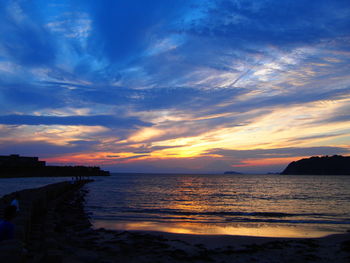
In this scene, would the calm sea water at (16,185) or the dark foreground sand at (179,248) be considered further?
the calm sea water at (16,185)

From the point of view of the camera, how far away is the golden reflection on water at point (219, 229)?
16469 millimetres

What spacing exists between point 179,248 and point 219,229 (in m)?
5.88

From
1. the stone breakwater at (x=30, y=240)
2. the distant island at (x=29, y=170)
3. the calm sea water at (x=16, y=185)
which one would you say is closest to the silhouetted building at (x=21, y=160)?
the distant island at (x=29, y=170)

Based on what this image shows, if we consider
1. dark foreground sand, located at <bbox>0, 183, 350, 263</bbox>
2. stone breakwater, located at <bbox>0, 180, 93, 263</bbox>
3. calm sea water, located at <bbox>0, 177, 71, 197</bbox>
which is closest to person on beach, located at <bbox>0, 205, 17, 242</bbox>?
stone breakwater, located at <bbox>0, 180, 93, 263</bbox>

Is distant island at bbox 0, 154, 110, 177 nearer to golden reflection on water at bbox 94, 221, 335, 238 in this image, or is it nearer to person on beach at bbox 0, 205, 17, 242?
golden reflection on water at bbox 94, 221, 335, 238

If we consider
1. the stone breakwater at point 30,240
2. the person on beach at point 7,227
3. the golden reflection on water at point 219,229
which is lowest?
the golden reflection on water at point 219,229

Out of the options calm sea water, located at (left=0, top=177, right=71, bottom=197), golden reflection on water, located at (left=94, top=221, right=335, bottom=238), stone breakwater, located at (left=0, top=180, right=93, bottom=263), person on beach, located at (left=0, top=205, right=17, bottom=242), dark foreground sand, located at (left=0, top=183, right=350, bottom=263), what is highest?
person on beach, located at (left=0, top=205, right=17, bottom=242)

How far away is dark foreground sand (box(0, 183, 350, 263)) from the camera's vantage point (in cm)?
1087

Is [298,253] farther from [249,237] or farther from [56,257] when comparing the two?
[56,257]

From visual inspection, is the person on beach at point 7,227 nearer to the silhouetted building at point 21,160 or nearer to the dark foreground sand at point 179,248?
the dark foreground sand at point 179,248

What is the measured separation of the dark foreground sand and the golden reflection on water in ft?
4.26

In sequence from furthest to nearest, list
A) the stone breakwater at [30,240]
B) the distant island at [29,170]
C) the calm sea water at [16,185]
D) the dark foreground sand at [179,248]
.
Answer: the distant island at [29,170] → the calm sea water at [16,185] → the dark foreground sand at [179,248] → the stone breakwater at [30,240]

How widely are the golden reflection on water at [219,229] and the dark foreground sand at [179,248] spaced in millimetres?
1299

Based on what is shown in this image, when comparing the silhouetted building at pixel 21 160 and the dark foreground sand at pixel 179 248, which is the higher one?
the silhouetted building at pixel 21 160
